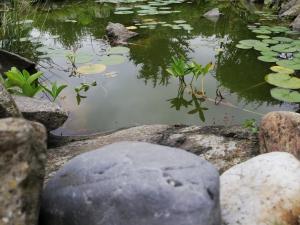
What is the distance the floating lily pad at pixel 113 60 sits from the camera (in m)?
4.41

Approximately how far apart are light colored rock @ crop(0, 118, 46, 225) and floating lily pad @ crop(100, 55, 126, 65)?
10.5 ft

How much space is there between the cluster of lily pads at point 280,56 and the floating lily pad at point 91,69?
5.77 feet

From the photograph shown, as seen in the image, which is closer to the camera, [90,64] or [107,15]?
[90,64]

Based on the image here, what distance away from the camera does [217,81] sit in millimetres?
3963

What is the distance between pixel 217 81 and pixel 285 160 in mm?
2299

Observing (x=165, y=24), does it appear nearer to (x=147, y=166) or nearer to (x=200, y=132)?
(x=200, y=132)

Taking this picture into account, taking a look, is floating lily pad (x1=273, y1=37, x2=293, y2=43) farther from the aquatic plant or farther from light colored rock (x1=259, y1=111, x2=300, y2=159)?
light colored rock (x1=259, y1=111, x2=300, y2=159)

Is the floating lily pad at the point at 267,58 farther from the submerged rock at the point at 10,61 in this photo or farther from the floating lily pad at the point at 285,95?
the submerged rock at the point at 10,61

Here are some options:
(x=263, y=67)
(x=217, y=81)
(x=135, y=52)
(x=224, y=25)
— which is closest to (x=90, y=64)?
(x=135, y=52)

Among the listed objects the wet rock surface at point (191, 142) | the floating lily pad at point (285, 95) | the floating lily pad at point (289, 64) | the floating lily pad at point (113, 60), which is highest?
the floating lily pad at point (289, 64)

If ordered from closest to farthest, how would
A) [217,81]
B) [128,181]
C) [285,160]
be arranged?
[128,181] < [285,160] < [217,81]

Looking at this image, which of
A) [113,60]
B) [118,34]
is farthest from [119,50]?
[118,34]

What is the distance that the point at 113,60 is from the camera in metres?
4.47

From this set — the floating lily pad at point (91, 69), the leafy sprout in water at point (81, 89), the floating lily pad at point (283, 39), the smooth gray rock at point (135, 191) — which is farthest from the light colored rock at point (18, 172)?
the floating lily pad at point (283, 39)
